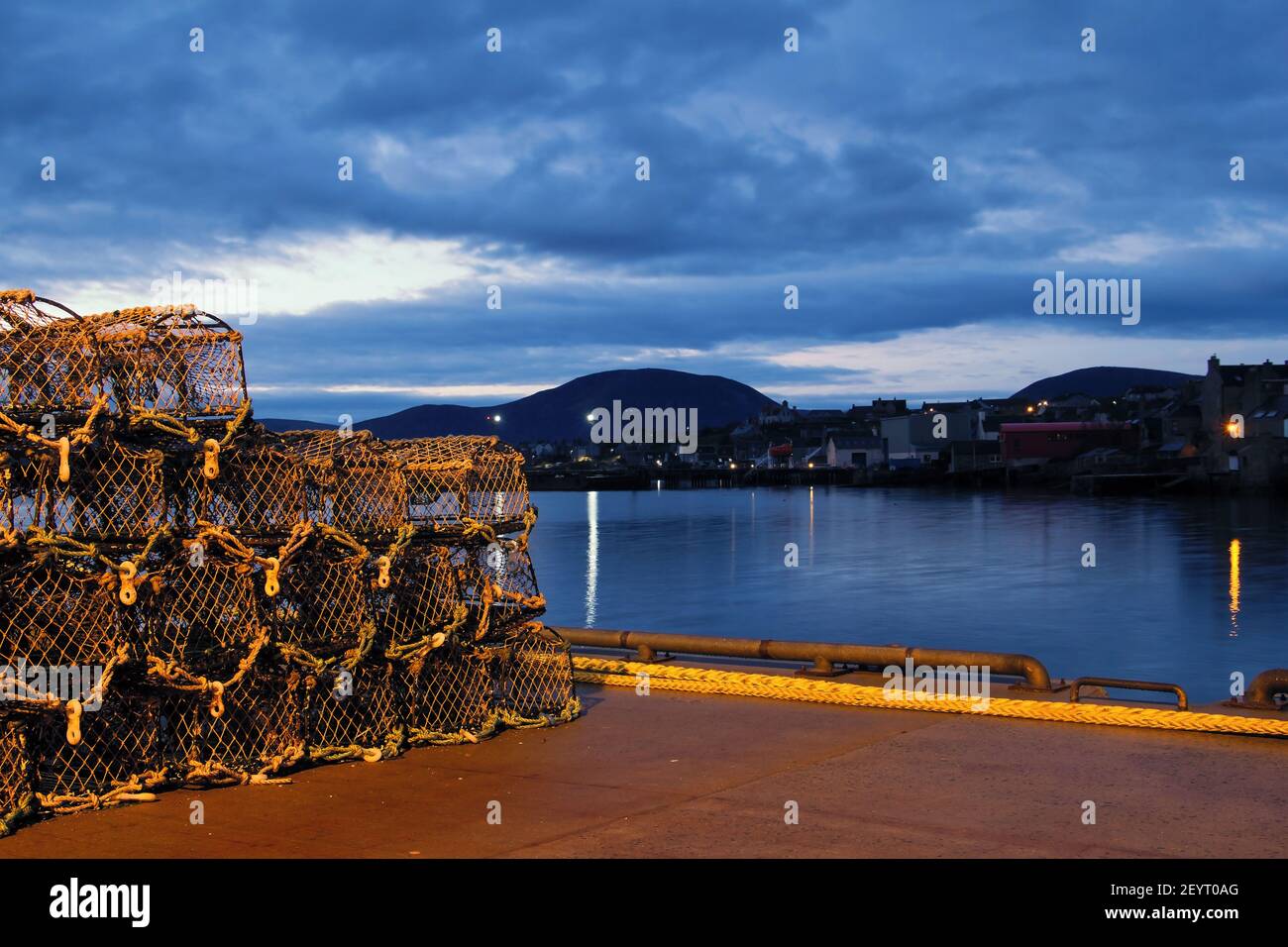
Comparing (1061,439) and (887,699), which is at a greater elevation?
(1061,439)

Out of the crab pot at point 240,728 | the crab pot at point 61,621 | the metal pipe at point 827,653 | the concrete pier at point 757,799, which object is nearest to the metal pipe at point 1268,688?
the concrete pier at point 757,799

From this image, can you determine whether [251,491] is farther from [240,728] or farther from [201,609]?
[240,728]

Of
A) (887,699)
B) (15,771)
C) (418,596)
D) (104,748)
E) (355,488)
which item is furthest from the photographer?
(887,699)

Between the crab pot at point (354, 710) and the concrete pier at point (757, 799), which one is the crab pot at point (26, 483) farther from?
Result: the crab pot at point (354, 710)

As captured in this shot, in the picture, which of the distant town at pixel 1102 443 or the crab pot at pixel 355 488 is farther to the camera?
the distant town at pixel 1102 443

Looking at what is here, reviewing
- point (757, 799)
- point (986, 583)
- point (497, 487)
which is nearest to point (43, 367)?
point (497, 487)

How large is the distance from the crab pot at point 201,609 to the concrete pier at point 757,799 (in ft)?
2.83

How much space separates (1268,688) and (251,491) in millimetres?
7529

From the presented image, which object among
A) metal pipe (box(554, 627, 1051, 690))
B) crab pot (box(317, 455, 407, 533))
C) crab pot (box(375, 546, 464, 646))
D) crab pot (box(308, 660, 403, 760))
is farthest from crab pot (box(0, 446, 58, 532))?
metal pipe (box(554, 627, 1051, 690))

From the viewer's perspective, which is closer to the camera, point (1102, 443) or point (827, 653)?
point (827, 653)

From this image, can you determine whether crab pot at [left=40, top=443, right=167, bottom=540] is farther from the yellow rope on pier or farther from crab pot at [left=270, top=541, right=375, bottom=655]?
the yellow rope on pier

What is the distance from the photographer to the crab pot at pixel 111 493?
7582 mm

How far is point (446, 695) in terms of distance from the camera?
9.22 metres
